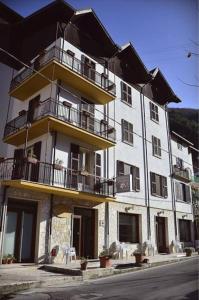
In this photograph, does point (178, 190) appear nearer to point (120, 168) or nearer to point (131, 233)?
point (131, 233)

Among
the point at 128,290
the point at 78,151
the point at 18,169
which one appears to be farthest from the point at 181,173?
the point at 128,290

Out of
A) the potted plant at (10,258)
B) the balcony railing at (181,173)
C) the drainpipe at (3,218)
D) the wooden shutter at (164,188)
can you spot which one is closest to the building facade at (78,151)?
the drainpipe at (3,218)

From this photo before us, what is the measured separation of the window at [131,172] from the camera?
65.2 feet

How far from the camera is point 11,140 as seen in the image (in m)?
17.7

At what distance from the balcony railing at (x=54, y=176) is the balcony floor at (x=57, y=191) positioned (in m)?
0.39

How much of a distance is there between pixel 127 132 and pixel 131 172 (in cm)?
295

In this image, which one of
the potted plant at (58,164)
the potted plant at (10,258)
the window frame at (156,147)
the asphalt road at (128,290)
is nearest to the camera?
the asphalt road at (128,290)

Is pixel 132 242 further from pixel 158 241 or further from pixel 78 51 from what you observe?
pixel 78 51

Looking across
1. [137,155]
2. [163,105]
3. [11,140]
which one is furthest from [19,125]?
Result: [163,105]

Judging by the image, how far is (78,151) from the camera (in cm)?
1691

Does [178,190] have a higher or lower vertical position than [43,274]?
higher

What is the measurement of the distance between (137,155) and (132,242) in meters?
6.10

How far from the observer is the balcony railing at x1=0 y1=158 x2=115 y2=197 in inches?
582

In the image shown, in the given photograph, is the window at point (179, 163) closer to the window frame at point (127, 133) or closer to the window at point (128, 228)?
the window frame at point (127, 133)
